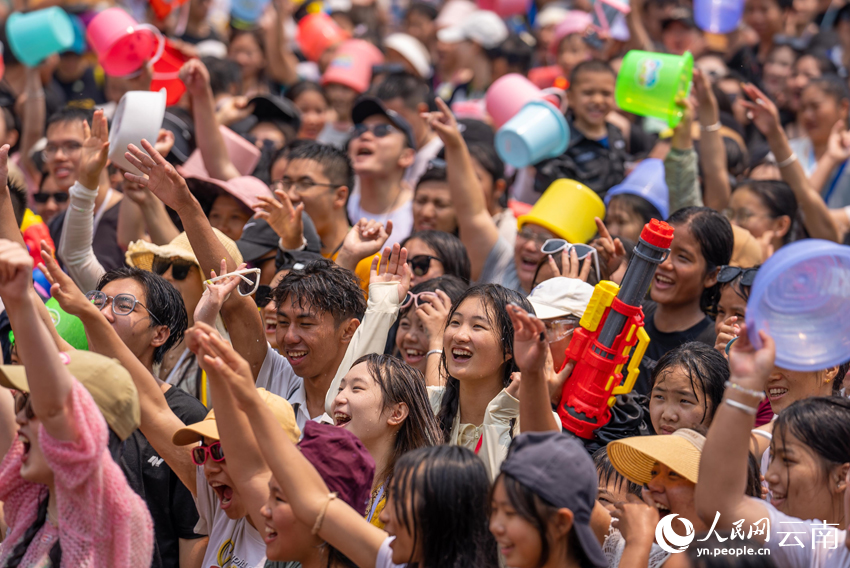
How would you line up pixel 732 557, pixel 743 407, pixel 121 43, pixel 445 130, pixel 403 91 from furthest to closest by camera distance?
pixel 403 91 → pixel 121 43 → pixel 445 130 → pixel 743 407 → pixel 732 557

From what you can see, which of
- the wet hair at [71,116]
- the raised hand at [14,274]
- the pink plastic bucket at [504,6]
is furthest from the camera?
the pink plastic bucket at [504,6]

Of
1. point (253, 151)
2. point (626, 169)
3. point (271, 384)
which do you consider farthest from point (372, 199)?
point (271, 384)

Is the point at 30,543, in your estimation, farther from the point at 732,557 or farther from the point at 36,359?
the point at 732,557

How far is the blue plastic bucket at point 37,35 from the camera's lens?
616 cm

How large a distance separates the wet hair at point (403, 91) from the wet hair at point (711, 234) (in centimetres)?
294

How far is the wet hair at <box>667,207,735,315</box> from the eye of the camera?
13.7 feet

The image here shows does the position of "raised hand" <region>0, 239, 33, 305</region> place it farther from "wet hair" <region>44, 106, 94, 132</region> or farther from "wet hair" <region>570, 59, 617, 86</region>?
"wet hair" <region>570, 59, 617, 86</region>

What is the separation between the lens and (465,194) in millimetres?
4855

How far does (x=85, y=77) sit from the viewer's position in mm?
8320

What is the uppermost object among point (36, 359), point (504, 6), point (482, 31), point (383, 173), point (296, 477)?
point (36, 359)

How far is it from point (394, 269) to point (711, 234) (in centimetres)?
144

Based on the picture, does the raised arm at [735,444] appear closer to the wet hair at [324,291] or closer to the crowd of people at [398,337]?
the crowd of people at [398,337]

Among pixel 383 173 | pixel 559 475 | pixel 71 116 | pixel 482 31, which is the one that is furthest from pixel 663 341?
pixel 482 31

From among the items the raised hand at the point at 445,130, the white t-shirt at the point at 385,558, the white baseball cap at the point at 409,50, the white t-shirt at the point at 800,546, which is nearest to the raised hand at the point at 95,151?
the raised hand at the point at 445,130
